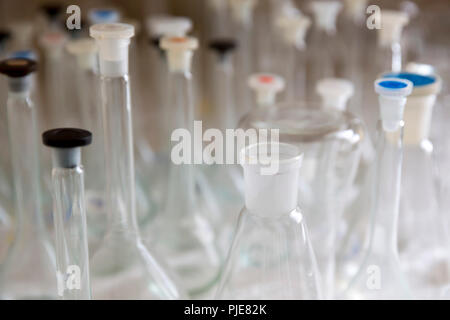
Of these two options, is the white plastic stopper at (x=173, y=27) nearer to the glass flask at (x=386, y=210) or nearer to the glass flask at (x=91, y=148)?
the glass flask at (x=91, y=148)

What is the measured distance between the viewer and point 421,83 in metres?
0.51

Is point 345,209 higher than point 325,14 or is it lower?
lower

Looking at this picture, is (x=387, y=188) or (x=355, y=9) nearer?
(x=387, y=188)

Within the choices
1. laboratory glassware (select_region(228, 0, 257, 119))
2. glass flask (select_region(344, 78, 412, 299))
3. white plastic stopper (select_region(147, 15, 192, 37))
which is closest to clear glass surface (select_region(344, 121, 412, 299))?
glass flask (select_region(344, 78, 412, 299))

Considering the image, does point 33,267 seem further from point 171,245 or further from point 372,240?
point 372,240

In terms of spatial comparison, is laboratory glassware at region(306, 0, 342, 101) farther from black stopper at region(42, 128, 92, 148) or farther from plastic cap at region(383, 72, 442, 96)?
black stopper at region(42, 128, 92, 148)

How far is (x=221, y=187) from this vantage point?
0.72 metres

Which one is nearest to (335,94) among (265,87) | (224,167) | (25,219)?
(265,87)

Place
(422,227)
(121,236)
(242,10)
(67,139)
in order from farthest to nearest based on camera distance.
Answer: (242,10)
(422,227)
(121,236)
(67,139)

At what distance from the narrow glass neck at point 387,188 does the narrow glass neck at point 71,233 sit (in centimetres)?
20

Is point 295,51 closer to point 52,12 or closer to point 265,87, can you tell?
point 265,87

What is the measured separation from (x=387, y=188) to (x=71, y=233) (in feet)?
0.70

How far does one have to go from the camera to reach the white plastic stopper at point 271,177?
0.40m

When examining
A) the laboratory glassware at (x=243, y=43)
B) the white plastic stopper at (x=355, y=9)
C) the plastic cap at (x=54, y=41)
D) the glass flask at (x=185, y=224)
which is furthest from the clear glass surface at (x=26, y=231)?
the white plastic stopper at (x=355, y=9)
